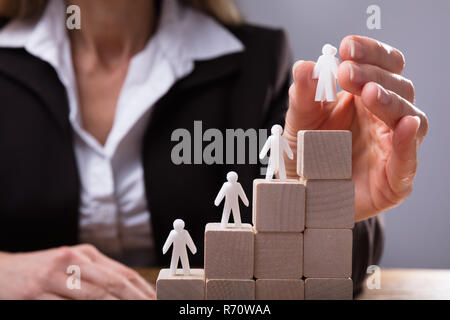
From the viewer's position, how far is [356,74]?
55 cm

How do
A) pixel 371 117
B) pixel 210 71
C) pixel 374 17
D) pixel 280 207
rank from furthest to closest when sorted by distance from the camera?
1. pixel 210 71
2. pixel 374 17
3. pixel 371 117
4. pixel 280 207

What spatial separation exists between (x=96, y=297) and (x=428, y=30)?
74 cm

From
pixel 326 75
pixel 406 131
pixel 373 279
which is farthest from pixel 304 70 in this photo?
pixel 373 279

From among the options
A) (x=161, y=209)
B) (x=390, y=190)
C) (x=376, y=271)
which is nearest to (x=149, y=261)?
(x=161, y=209)

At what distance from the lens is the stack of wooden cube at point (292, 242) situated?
20.3 inches

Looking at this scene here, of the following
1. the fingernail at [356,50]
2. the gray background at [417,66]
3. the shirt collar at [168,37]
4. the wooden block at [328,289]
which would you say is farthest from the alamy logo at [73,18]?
the wooden block at [328,289]

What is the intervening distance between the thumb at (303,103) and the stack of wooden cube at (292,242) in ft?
0.26

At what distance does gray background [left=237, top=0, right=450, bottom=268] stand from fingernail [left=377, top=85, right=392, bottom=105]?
386 mm

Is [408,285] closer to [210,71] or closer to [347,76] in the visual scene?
[347,76]

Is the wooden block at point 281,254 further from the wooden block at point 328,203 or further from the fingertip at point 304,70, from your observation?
the fingertip at point 304,70

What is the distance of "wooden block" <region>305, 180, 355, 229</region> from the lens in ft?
1.70

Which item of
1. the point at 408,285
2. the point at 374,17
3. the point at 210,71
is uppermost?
the point at 374,17

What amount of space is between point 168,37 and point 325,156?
0.66 meters

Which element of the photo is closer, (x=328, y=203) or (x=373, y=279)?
(x=328, y=203)
